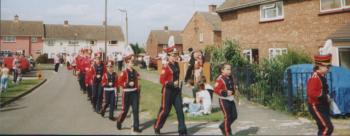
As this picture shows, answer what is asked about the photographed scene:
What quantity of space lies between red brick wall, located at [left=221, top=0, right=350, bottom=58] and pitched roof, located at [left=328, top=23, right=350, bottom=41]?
642 mm

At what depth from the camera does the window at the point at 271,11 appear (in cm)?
2173

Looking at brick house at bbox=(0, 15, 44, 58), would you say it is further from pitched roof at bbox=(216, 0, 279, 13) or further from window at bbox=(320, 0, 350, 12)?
window at bbox=(320, 0, 350, 12)

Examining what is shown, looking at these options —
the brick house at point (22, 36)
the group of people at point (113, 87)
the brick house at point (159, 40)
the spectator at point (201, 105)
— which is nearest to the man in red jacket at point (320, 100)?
the group of people at point (113, 87)

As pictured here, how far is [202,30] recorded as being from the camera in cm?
4788

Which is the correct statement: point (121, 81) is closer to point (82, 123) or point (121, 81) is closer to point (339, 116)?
point (82, 123)

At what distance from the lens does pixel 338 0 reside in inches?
717

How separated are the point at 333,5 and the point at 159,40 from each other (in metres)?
48.4

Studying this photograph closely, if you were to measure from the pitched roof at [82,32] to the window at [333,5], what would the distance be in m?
55.1

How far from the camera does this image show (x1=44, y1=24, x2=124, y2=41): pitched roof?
69812mm

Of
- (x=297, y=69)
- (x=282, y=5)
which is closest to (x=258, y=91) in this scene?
(x=297, y=69)

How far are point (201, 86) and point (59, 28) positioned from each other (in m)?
63.3

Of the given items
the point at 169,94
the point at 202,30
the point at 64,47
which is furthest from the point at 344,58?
the point at 64,47

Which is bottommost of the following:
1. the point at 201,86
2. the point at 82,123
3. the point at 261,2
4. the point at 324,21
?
the point at 82,123

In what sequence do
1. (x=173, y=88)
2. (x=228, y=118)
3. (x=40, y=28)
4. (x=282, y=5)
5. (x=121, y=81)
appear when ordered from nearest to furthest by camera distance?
(x=228, y=118)
(x=173, y=88)
(x=121, y=81)
(x=282, y=5)
(x=40, y=28)
